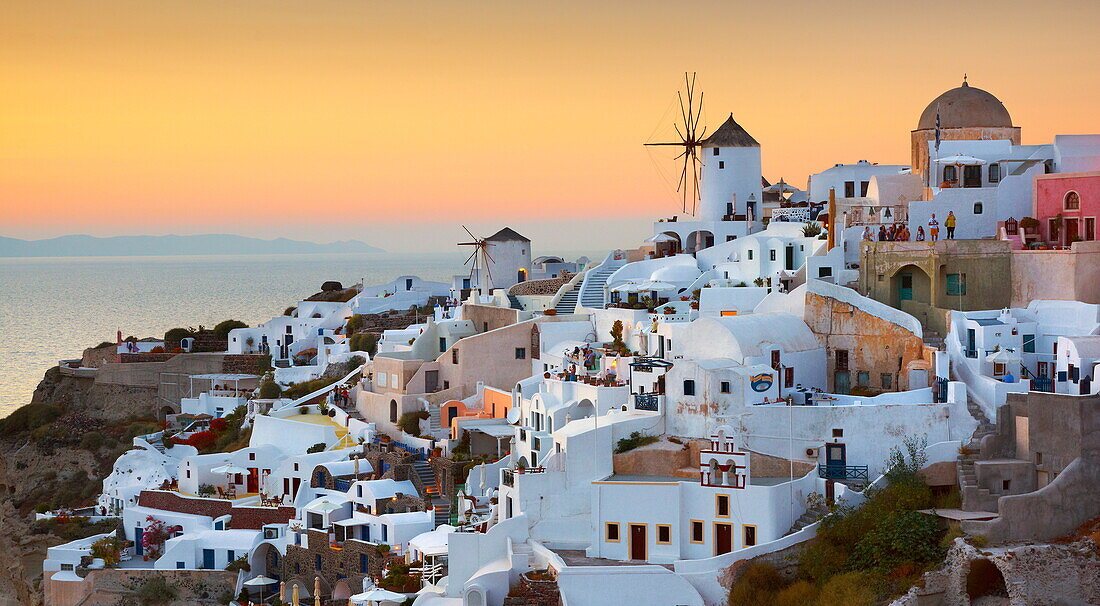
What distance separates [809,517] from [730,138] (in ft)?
71.0

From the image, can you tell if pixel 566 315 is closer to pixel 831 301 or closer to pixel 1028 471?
pixel 831 301

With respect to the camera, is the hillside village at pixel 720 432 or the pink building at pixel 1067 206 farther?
the pink building at pixel 1067 206

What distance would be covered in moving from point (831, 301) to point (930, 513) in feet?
25.7

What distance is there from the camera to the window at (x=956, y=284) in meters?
34.3

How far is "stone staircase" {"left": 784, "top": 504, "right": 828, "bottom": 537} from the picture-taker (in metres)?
27.5

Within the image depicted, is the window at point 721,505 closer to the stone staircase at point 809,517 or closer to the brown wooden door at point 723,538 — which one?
the brown wooden door at point 723,538

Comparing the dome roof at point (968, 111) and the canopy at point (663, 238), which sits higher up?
the dome roof at point (968, 111)

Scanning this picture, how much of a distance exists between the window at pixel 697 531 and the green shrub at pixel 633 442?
8.37 ft

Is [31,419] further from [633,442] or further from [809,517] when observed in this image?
[809,517]

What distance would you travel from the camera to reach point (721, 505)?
27531 mm

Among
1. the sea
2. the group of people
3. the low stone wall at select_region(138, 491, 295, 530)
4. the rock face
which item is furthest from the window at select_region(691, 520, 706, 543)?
the sea

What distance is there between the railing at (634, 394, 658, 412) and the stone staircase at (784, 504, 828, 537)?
4.13m

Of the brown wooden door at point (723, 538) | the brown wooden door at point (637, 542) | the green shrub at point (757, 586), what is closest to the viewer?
the green shrub at point (757, 586)

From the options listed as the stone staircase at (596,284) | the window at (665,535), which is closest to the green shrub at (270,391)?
the stone staircase at (596,284)
